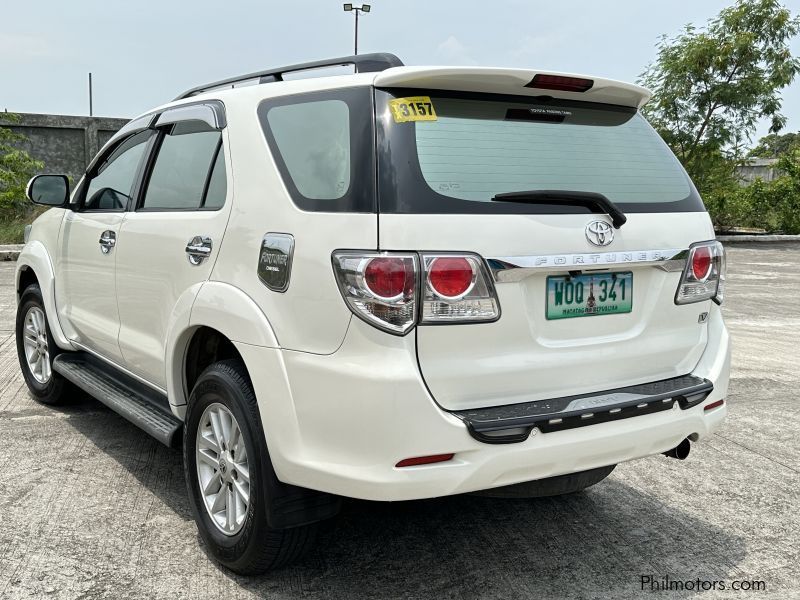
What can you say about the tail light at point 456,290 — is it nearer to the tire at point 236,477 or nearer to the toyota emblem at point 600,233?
the toyota emblem at point 600,233

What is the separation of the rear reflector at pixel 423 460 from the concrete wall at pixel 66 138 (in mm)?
20899

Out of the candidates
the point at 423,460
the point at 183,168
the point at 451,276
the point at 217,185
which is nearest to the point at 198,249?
the point at 217,185

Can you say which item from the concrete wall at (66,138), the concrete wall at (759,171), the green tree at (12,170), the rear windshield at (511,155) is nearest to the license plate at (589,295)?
the rear windshield at (511,155)

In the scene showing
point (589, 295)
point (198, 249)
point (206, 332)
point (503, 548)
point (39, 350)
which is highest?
point (198, 249)

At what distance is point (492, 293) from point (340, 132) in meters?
0.76

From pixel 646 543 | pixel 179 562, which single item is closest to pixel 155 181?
pixel 179 562

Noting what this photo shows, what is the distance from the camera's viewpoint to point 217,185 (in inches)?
131

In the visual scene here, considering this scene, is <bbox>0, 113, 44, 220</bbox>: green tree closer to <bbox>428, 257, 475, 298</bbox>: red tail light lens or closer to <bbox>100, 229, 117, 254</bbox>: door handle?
<bbox>100, 229, 117, 254</bbox>: door handle

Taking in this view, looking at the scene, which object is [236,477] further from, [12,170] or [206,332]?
[12,170]

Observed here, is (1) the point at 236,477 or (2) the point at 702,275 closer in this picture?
(1) the point at 236,477

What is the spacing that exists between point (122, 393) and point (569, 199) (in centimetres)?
254

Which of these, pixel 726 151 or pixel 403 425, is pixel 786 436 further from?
pixel 726 151

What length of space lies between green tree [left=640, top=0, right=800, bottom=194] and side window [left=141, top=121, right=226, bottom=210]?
23.2 m

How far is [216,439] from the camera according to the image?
3.19 metres
